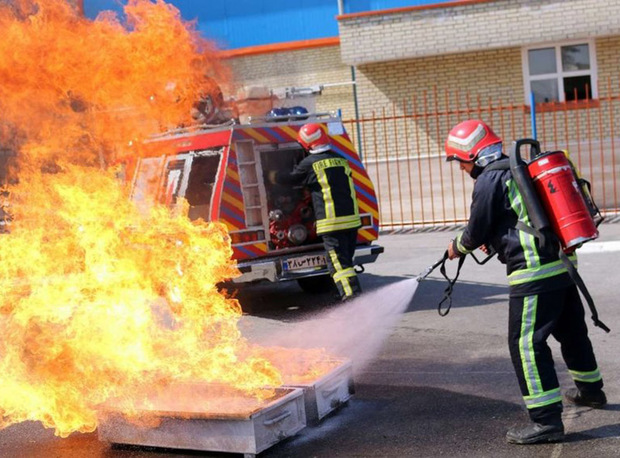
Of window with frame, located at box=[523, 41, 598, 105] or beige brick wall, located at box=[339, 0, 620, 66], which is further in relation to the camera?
window with frame, located at box=[523, 41, 598, 105]

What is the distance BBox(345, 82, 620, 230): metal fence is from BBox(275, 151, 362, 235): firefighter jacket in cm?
672

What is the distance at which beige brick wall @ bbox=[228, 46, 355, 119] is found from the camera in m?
21.4

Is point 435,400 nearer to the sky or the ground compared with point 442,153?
nearer to the ground

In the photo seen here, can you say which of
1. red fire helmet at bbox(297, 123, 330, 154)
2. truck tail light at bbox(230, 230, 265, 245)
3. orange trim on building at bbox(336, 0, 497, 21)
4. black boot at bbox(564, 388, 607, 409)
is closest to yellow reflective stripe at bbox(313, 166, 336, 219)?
red fire helmet at bbox(297, 123, 330, 154)

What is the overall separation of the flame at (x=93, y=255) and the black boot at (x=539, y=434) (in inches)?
61.9

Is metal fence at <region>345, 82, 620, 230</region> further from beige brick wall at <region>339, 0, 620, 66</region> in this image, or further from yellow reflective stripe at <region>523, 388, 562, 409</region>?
yellow reflective stripe at <region>523, 388, 562, 409</region>

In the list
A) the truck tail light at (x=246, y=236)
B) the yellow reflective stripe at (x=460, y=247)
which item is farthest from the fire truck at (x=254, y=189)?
the yellow reflective stripe at (x=460, y=247)

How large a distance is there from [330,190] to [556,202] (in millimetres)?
4574

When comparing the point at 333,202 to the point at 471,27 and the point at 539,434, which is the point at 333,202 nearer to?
the point at 539,434

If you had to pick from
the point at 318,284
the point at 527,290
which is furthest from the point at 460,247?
the point at 318,284

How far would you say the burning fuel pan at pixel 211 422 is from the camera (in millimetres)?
5098

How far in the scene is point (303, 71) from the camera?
70.9 feet

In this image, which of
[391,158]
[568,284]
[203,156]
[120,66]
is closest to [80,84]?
[120,66]

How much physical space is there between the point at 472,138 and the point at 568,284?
1045 mm
